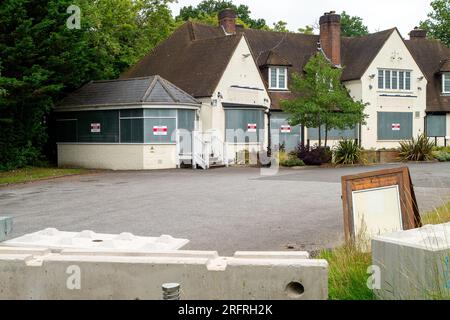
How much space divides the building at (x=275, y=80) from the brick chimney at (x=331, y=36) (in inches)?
2.9

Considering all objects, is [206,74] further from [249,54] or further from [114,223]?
[114,223]

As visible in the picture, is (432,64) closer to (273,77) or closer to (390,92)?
(390,92)

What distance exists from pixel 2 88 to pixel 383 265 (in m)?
21.3

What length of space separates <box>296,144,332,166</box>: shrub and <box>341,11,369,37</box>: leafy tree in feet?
215

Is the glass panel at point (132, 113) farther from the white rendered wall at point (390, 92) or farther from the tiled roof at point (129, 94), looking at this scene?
the white rendered wall at point (390, 92)

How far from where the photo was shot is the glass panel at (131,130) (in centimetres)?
2739

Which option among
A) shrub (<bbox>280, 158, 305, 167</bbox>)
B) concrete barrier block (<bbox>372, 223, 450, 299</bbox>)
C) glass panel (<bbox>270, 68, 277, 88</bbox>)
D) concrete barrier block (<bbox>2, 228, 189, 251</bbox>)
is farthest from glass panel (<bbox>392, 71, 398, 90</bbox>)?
concrete barrier block (<bbox>2, 228, 189, 251</bbox>)

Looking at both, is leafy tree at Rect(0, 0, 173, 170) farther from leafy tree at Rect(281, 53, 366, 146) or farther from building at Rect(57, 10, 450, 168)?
leafy tree at Rect(281, 53, 366, 146)

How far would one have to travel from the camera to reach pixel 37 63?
26062 mm

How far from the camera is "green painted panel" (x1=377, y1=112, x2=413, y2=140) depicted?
3856cm

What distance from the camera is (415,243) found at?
4.76 metres

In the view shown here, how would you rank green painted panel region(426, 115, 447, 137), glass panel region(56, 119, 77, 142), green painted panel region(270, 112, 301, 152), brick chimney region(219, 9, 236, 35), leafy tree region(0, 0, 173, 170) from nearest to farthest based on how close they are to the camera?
leafy tree region(0, 0, 173, 170), glass panel region(56, 119, 77, 142), green painted panel region(270, 112, 301, 152), brick chimney region(219, 9, 236, 35), green painted panel region(426, 115, 447, 137)

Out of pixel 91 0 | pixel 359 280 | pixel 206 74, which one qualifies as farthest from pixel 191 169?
pixel 359 280

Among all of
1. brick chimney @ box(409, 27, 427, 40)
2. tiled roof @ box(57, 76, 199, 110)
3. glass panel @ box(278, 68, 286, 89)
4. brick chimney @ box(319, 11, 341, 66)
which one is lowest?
tiled roof @ box(57, 76, 199, 110)
